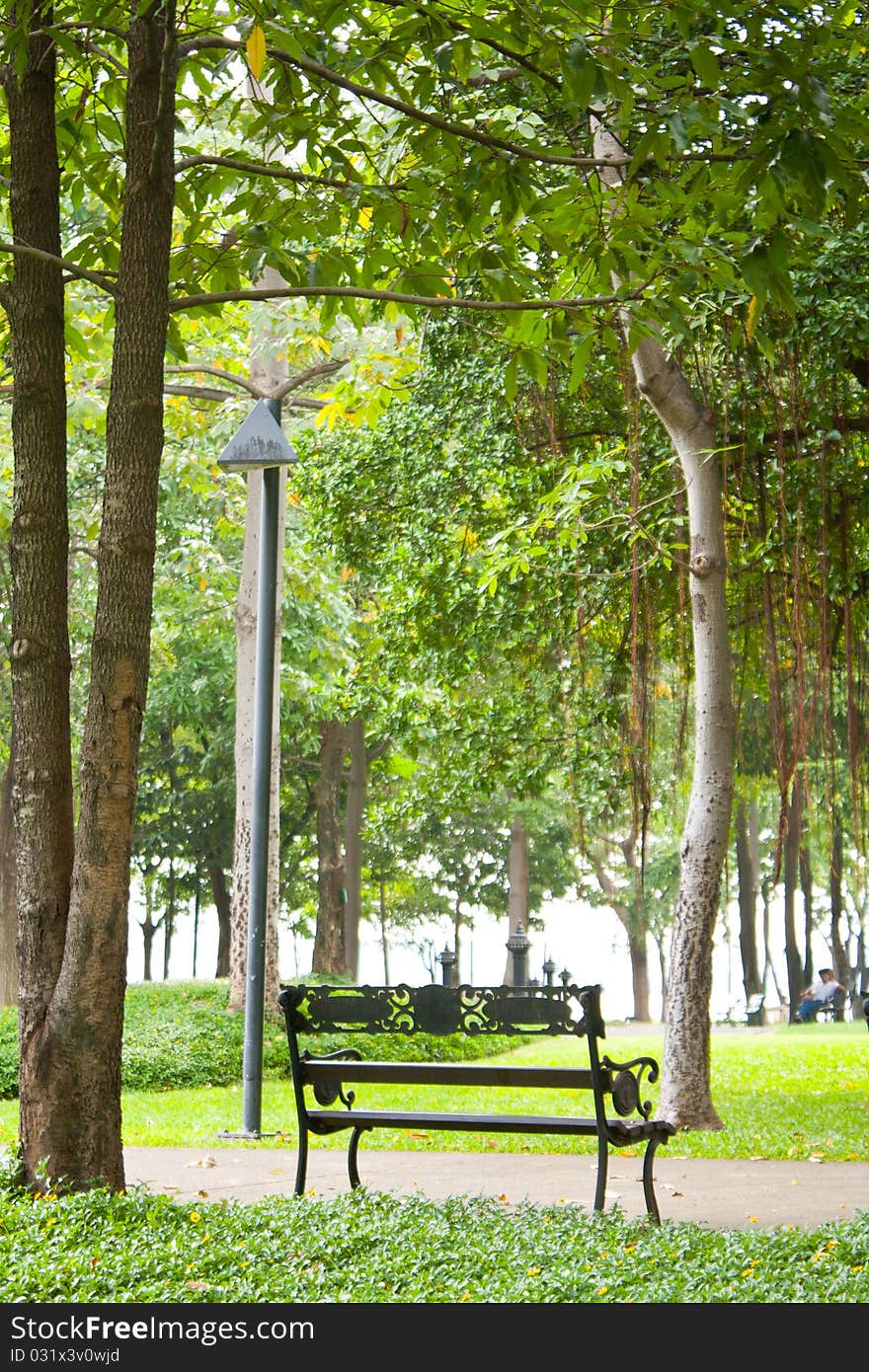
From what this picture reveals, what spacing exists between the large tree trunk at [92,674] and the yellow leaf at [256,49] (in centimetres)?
58

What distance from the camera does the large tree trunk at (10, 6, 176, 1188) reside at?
213 inches

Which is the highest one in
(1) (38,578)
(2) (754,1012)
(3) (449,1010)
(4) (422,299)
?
(4) (422,299)

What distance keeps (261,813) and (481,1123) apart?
455 centimetres

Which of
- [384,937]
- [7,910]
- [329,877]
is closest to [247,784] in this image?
[7,910]

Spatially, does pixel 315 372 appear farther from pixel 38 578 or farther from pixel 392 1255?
pixel 392 1255

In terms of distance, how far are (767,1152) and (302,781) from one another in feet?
78.7

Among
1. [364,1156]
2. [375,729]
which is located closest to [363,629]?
[375,729]

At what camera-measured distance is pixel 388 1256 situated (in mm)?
4910

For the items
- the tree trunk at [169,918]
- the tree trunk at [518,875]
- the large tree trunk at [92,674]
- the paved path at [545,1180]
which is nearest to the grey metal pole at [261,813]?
the paved path at [545,1180]

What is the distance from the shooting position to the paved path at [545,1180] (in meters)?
6.64

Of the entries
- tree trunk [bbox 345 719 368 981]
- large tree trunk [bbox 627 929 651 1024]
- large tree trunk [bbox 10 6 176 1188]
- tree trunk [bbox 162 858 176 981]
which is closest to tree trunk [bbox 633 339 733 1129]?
large tree trunk [bbox 10 6 176 1188]

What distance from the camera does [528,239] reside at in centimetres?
632

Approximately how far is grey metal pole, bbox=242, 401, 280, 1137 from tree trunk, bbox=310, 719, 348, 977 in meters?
13.9
